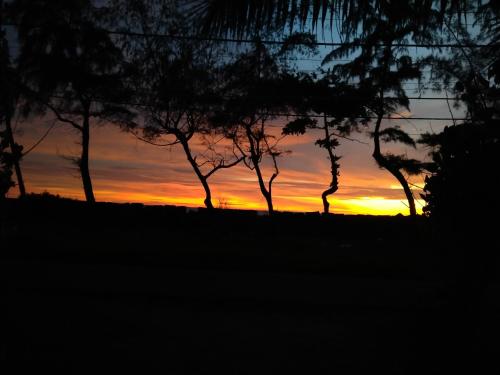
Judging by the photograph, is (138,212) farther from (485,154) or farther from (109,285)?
(485,154)

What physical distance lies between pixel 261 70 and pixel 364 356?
19.9 m

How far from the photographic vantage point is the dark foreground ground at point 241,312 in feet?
17.4

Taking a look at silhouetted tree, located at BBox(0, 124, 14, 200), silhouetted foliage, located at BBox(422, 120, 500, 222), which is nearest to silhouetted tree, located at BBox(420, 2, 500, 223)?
silhouetted foliage, located at BBox(422, 120, 500, 222)

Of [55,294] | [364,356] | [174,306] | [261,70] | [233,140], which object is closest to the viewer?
[364,356]

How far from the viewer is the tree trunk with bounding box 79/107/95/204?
26.5 metres

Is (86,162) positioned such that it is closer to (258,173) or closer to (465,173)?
(258,173)

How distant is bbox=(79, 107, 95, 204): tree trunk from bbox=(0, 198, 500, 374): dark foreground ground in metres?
11.9

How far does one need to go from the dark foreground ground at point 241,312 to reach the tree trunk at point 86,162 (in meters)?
11.9

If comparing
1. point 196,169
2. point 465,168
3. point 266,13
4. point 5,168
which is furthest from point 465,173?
point 196,169

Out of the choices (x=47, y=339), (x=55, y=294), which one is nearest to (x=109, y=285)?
(x=55, y=294)

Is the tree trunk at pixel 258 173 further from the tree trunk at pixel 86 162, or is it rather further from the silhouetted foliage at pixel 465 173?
the silhouetted foliage at pixel 465 173

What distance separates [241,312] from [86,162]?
69.3 ft

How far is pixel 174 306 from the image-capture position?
26.3 feet

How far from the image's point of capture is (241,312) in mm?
7816
